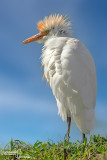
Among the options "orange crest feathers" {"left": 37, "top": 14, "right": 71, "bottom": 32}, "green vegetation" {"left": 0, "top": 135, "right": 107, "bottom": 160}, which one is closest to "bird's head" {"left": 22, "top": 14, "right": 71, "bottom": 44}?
"orange crest feathers" {"left": 37, "top": 14, "right": 71, "bottom": 32}

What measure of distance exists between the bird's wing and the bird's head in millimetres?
950

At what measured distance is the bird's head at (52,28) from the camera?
19.7 feet

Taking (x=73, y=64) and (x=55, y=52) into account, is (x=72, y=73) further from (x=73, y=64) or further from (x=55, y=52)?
(x=55, y=52)

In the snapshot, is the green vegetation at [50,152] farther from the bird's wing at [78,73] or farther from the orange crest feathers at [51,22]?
the orange crest feathers at [51,22]

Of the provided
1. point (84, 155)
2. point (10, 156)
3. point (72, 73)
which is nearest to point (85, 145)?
point (84, 155)

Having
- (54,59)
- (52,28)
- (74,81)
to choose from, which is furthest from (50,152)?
(52,28)

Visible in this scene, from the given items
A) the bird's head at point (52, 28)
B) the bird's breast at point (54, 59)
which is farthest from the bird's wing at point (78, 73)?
the bird's head at point (52, 28)

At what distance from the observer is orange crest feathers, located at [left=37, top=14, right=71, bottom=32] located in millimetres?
6172

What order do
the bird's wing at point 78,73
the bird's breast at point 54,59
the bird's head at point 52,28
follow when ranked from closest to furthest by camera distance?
1. the bird's wing at point 78,73
2. the bird's breast at point 54,59
3. the bird's head at point 52,28

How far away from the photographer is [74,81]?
4676mm

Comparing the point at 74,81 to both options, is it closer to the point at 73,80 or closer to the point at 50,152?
the point at 73,80

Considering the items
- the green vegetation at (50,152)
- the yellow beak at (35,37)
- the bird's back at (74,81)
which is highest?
the yellow beak at (35,37)

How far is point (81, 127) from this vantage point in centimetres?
492

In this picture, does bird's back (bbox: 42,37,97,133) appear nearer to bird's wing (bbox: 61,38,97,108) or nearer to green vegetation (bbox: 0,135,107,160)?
bird's wing (bbox: 61,38,97,108)
